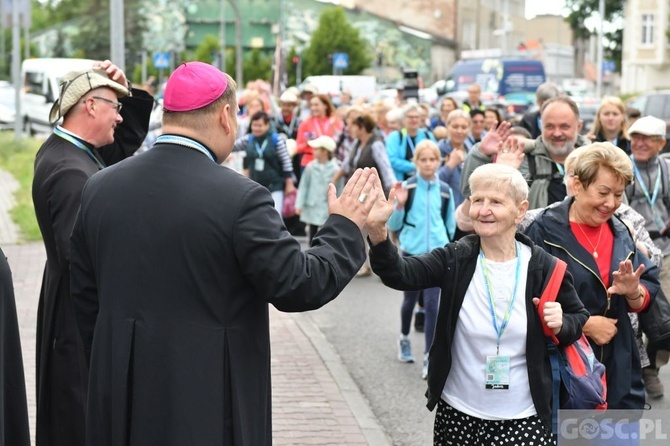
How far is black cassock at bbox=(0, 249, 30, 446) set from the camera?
3998 mm

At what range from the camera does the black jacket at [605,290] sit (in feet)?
16.4

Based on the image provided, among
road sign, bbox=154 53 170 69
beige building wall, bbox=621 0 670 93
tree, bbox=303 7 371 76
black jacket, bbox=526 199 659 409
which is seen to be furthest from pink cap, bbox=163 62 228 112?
beige building wall, bbox=621 0 670 93

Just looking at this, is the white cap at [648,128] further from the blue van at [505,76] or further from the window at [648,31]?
the window at [648,31]

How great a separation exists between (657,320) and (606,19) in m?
83.5

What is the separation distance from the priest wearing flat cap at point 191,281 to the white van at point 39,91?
3537 cm

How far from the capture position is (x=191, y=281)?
3.50m

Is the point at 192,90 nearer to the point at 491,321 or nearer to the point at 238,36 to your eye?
the point at 491,321

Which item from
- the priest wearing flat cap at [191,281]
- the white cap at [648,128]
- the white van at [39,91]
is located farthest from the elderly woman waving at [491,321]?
the white van at [39,91]

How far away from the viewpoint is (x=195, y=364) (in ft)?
11.5

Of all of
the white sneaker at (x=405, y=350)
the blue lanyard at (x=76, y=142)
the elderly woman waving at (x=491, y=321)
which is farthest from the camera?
the white sneaker at (x=405, y=350)

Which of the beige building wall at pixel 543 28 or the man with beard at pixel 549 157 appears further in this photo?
the beige building wall at pixel 543 28

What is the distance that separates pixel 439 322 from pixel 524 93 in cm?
3974

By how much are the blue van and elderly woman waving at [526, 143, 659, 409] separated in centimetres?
3883

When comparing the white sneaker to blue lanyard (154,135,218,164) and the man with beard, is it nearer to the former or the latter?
the man with beard
